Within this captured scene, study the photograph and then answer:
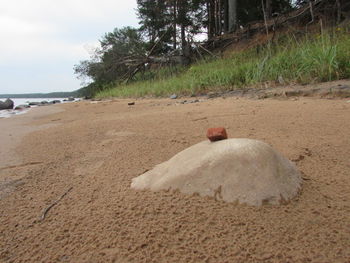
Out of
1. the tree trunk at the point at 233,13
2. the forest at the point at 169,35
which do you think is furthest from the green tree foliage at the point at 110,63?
the tree trunk at the point at 233,13

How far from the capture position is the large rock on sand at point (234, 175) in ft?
2.53

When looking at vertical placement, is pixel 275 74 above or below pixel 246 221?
above

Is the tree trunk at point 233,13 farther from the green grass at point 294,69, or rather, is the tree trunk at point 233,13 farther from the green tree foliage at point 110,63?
the green grass at point 294,69

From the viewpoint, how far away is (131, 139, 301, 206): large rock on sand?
77 centimetres

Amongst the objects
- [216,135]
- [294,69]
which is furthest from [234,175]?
[294,69]

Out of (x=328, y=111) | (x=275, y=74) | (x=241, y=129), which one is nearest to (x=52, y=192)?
(x=241, y=129)

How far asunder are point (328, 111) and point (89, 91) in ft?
44.1

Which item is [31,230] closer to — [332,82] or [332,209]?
[332,209]

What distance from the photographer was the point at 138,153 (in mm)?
1354

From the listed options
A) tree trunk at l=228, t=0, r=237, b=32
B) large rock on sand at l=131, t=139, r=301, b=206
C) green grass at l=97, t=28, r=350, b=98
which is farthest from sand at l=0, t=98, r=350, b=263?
tree trunk at l=228, t=0, r=237, b=32

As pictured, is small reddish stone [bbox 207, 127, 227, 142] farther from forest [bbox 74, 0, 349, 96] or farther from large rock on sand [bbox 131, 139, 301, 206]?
forest [bbox 74, 0, 349, 96]

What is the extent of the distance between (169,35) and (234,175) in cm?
1507

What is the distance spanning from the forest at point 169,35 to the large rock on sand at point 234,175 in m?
7.87

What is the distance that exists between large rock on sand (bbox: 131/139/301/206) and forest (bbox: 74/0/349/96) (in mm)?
7868
